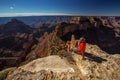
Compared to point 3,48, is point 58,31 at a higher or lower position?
higher

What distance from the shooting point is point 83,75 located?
15312 millimetres

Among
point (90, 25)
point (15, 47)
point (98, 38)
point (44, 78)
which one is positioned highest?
point (44, 78)

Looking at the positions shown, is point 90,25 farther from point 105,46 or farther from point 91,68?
point 91,68

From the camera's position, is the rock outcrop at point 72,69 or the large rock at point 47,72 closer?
the rock outcrop at point 72,69

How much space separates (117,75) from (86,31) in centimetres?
10014

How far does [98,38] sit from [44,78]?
10939 cm

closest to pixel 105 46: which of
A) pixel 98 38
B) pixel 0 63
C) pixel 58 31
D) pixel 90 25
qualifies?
pixel 98 38

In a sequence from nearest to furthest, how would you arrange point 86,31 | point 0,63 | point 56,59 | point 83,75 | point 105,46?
1. point 83,75
2. point 56,59
3. point 0,63
4. point 86,31
5. point 105,46

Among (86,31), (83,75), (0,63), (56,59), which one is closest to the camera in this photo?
(83,75)

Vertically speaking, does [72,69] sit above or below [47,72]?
above

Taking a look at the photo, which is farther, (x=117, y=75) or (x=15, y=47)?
(x=15, y=47)

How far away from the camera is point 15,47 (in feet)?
486

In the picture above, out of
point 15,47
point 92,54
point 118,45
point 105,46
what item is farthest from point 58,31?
point 92,54

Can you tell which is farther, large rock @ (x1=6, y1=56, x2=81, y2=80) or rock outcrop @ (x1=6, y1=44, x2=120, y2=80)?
large rock @ (x1=6, y1=56, x2=81, y2=80)
